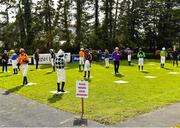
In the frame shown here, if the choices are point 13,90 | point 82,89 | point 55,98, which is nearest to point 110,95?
point 55,98

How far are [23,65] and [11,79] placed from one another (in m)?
3.25

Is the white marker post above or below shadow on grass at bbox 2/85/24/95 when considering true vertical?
above

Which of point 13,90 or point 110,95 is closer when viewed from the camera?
point 110,95

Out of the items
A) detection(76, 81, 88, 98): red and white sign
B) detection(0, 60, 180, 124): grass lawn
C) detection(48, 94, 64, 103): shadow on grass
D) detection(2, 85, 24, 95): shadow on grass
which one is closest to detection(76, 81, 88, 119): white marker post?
detection(76, 81, 88, 98): red and white sign

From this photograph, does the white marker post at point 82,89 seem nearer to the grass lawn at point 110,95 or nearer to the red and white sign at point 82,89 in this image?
the red and white sign at point 82,89

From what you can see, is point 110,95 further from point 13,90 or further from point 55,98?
point 13,90

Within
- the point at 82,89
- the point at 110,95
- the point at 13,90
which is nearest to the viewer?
the point at 82,89

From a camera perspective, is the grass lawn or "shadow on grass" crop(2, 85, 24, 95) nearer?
the grass lawn

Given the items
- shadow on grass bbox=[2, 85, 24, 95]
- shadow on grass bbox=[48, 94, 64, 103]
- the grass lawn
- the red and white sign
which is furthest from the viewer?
shadow on grass bbox=[2, 85, 24, 95]

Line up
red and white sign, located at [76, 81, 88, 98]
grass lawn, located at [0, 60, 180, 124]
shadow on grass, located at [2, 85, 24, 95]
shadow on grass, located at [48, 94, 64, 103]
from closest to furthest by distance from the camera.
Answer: red and white sign, located at [76, 81, 88, 98]
grass lawn, located at [0, 60, 180, 124]
shadow on grass, located at [48, 94, 64, 103]
shadow on grass, located at [2, 85, 24, 95]

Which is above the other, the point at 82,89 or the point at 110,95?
the point at 82,89

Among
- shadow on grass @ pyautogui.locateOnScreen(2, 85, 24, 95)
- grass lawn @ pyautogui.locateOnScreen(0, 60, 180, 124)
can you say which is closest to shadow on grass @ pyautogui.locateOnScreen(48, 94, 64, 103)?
grass lawn @ pyautogui.locateOnScreen(0, 60, 180, 124)

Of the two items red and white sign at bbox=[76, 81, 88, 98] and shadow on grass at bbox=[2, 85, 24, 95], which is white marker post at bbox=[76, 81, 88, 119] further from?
shadow on grass at bbox=[2, 85, 24, 95]

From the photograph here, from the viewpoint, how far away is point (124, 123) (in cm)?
1051
